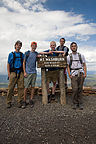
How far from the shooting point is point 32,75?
6.26 metres

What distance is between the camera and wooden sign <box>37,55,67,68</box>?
6.50 m

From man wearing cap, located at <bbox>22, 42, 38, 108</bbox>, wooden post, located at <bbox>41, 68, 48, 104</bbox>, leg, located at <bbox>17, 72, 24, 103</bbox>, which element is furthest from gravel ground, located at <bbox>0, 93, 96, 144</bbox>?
man wearing cap, located at <bbox>22, 42, 38, 108</bbox>

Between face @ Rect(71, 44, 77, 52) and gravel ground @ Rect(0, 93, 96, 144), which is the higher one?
face @ Rect(71, 44, 77, 52)

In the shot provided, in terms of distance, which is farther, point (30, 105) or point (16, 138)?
point (30, 105)

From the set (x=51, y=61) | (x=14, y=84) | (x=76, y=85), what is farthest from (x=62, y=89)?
(x=14, y=84)

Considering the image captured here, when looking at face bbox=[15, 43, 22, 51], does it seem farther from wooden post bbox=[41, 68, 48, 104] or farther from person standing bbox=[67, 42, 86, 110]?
person standing bbox=[67, 42, 86, 110]

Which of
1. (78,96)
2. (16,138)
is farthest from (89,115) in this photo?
(16,138)

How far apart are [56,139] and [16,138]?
1147 millimetres

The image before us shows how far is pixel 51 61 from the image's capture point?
6.50 metres

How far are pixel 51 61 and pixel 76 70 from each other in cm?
146

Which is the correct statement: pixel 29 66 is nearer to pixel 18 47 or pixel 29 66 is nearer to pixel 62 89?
pixel 18 47

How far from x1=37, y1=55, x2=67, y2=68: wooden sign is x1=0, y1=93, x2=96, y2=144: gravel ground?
7.59ft

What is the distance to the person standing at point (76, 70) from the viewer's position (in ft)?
19.2

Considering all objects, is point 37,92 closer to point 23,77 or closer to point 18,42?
point 23,77
